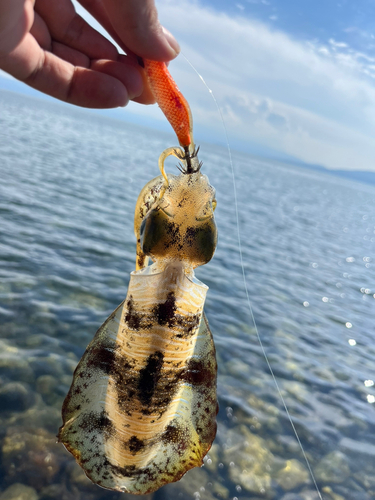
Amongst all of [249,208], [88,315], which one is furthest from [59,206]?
[249,208]

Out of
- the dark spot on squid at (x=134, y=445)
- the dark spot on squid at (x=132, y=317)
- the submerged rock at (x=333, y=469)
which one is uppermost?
the dark spot on squid at (x=132, y=317)

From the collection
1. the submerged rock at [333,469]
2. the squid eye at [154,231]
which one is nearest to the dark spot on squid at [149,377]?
the squid eye at [154,231]

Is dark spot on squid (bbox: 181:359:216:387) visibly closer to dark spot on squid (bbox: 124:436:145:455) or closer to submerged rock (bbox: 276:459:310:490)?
dark spot on squid (bbox: 124:436:145:455)

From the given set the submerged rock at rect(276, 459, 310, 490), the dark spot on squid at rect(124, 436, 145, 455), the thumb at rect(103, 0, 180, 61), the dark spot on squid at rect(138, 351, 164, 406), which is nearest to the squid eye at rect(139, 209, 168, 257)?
the dark spot on squid at rect(138, 351, 164, 406)

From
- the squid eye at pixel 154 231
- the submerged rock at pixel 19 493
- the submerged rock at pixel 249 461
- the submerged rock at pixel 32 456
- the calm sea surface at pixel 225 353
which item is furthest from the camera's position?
the submerged rock at pixel 249 461

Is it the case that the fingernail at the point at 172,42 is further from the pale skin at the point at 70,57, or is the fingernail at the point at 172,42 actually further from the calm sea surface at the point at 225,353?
the calm sea surface at the point at 225,353

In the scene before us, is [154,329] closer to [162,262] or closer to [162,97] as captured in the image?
[162,262]
